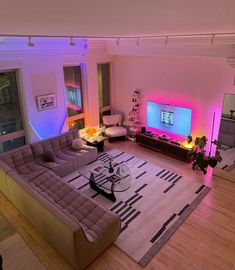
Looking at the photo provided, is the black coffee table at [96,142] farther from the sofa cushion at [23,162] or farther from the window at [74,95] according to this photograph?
the sofa cushion at [23,162]

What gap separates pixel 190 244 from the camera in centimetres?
372

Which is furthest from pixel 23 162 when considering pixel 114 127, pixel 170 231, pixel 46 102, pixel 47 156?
pixel 170 231

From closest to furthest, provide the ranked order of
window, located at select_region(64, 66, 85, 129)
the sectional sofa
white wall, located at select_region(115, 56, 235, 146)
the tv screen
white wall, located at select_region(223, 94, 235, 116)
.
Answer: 1. the sectional sofa
2. white wall, located at select_region(223, 94, 235, 116)
3. white wall, located at select_region(115, 56, 235, 146)
4. the tv screen
5. window, located at select_region(64, 66, 85, 129)

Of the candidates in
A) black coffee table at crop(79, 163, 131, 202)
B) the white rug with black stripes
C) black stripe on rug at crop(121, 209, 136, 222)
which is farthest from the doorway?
black stripe on rug at crop(121, 209, 136, 222)

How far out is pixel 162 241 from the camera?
377 centimetres

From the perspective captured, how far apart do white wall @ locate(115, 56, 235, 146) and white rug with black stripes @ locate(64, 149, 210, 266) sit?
1592 mm

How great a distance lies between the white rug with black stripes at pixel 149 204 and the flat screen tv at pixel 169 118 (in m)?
1.23

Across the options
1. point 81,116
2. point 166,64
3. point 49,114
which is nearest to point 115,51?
point 166,64

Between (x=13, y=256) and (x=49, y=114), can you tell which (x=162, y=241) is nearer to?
(x=13, y=256)

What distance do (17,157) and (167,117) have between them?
400 cm

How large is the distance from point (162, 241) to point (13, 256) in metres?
2.38

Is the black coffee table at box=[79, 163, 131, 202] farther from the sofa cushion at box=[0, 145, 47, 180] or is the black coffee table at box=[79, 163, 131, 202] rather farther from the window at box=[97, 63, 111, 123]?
the window at box=[97, 63, 111, 123]

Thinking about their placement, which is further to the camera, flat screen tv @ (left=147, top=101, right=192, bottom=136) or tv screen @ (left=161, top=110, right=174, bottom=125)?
tv screen @ (left=161, top=110, right=174, bottom=125)

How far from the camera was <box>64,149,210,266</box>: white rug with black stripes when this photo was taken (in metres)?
3.76
